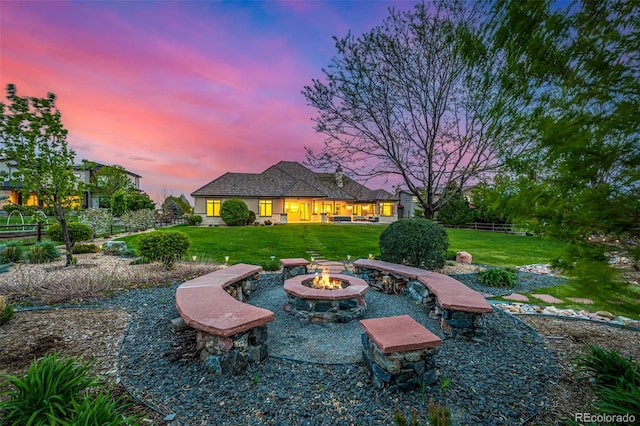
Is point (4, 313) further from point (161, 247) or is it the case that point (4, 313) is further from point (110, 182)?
point (110, 182)

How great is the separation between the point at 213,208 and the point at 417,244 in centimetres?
2227

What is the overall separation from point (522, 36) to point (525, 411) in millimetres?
3233

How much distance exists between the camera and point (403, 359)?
104 inches

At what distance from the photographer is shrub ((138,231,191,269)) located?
745cm

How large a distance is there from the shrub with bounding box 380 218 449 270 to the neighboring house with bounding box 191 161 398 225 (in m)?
15.8

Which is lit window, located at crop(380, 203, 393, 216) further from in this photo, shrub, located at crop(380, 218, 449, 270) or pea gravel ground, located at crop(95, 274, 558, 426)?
pea gravel ground, located at crop(95, 274, 558, 426)

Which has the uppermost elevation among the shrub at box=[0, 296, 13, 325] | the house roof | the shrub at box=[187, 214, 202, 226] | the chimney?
the house roof

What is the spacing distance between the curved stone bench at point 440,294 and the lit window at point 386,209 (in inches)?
1132

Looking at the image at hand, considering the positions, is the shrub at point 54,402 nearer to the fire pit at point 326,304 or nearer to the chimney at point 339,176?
the fire pit at point 326,304

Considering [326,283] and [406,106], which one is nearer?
[326,283]

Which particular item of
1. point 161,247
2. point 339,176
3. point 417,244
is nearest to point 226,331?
point 417,244

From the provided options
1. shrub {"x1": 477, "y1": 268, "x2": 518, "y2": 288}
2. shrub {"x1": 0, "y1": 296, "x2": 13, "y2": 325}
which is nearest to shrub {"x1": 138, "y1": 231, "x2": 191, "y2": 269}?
shrub {"x1": 0, "y1": 296, "x2": 13, "y2": 325}

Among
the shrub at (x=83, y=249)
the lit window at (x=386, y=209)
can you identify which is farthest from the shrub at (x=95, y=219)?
the lit window at (x=386, y=209)

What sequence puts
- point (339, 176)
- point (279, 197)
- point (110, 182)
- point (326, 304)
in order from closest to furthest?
point (326, 304) < point (339, 176) < point (279, 197) < point (110, 182)
